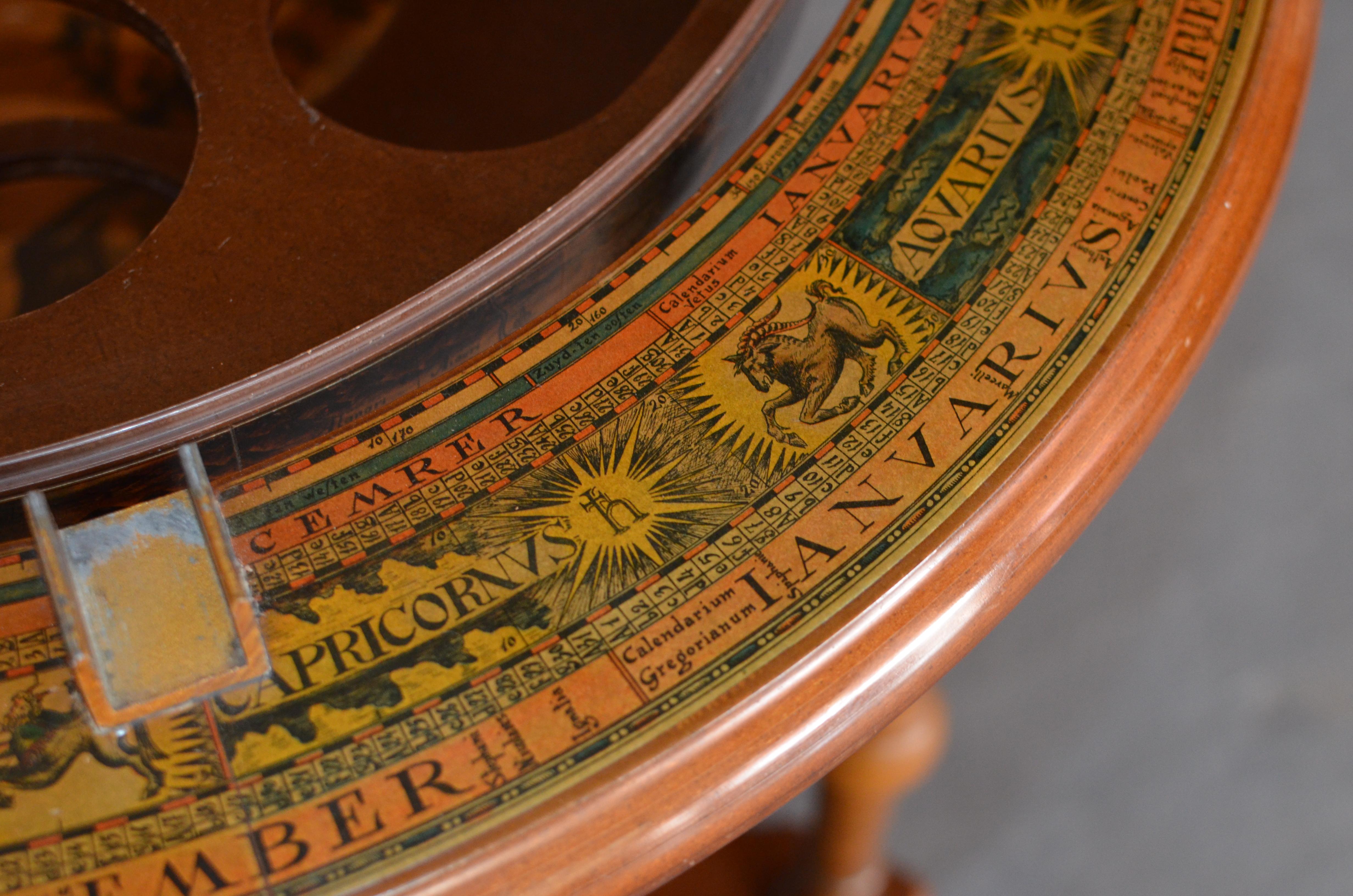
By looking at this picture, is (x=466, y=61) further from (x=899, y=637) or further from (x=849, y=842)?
(x=849, y=842)

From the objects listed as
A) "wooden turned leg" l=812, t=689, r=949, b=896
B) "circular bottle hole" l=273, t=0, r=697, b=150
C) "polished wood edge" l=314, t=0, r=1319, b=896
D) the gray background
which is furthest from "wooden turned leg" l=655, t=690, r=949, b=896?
"circular bottle hole" l=273, t=0, r=697, b=150

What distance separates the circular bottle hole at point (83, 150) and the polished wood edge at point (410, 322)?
49cm

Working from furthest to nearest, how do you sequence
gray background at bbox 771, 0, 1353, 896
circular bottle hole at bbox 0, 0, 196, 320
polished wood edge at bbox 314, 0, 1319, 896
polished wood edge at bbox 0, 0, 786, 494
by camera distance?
gray background at bbox 771, 0, 1353, 896 → circular bottle hole at bbox 0, 0, 196, 320 → polished wood edge at bbox 0, 0, 786, 494 → polished wood edge at bbox 314, 0, 1319, 896

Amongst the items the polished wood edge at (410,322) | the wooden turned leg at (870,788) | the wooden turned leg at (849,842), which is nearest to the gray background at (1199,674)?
the wooden turned leg at (849,842)

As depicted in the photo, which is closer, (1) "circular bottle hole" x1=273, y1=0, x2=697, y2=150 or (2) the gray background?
(1) "circular bottle hole" x1=273, y1=0, x2=697, y2=150

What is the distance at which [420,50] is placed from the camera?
4.62 ft

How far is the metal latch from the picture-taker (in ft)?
2.62


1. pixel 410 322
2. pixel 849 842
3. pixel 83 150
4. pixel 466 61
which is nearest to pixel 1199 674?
pixel 849 842

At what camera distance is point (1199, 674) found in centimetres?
210

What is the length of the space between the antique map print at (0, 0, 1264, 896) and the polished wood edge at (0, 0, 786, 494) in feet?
0.14

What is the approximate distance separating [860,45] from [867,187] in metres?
0.15

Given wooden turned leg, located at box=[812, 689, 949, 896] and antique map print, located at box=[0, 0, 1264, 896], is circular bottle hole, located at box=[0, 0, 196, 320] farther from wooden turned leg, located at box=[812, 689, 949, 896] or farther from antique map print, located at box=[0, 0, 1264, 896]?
wooden turned leg, located at box=[812, 689, 949, 896]

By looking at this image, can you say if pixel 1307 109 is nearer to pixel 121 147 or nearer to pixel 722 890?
pixel 722 890

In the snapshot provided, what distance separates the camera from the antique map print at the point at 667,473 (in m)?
0.77
